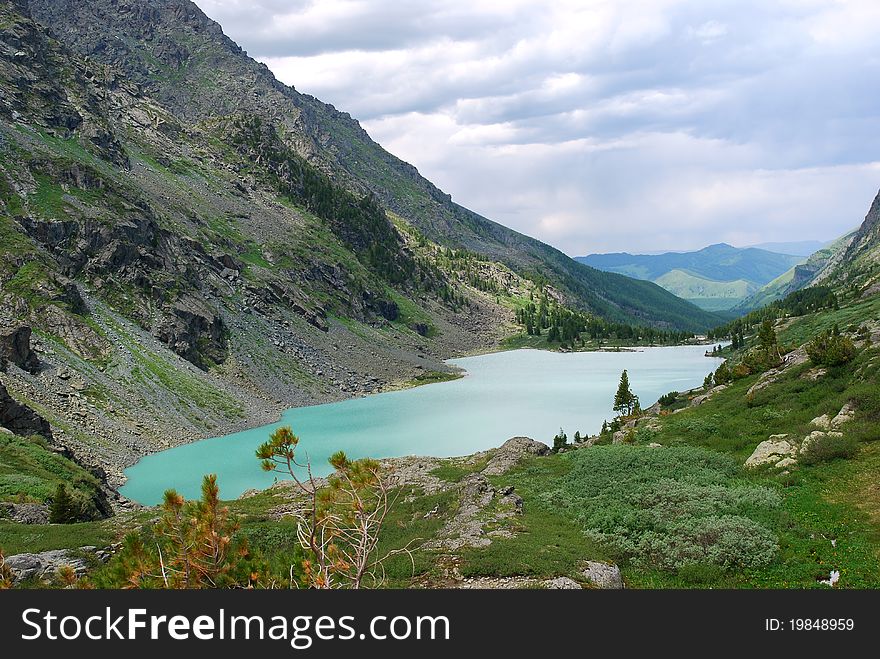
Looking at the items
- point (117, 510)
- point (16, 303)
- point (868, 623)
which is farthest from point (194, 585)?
point (16, 303)

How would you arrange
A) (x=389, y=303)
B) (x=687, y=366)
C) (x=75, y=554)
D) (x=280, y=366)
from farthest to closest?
(x=389, y=303), (x=687, y=366), (x=280, y=366), (x=75, y=554)

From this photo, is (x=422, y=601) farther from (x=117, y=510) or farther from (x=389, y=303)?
(x=389, y=303)

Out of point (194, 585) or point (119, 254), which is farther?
point (119, 254)

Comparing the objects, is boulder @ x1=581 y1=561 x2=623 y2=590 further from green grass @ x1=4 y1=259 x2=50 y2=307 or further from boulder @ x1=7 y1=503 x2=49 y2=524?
green grass @ x1=4 y1=259 x2=50 y2=307

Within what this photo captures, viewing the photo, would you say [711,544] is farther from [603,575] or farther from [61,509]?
[61,509]

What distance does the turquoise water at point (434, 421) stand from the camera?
5941 cm

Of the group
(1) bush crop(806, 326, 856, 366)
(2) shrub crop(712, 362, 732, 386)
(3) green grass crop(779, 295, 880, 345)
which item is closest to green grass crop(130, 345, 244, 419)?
(2) shrub crop(712, 362, 732, 386)

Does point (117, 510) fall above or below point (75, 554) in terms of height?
below

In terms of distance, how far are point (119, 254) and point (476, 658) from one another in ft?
335

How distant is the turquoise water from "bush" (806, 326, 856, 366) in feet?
114

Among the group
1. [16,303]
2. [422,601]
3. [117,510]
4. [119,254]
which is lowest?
[117,510]

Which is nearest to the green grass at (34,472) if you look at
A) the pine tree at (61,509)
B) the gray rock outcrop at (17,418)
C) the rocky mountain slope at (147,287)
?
the pine tree at (61,509)

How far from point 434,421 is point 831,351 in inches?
2169

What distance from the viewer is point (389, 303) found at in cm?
17975
